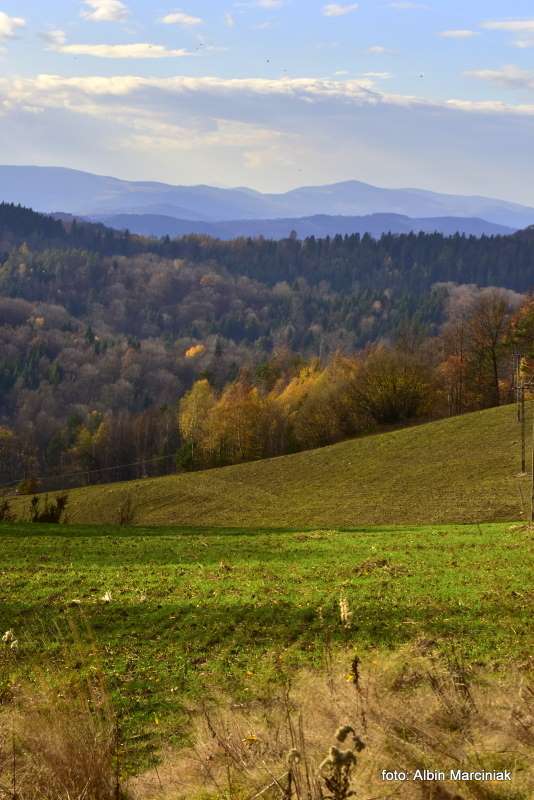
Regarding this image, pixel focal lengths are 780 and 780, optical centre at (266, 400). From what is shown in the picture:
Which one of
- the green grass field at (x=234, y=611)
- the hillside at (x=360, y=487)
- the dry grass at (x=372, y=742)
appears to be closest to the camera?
the dry grass at (x=372, y=742)

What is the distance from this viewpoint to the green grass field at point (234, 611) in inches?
472

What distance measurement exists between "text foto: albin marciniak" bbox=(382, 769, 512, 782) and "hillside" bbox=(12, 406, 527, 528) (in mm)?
30869

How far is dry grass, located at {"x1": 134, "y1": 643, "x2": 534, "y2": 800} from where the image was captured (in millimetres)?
6816

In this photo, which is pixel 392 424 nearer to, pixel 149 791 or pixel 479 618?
pixel 479 618

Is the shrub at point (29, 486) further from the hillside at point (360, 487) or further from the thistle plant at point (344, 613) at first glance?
the thistle plant at point (344, 613)

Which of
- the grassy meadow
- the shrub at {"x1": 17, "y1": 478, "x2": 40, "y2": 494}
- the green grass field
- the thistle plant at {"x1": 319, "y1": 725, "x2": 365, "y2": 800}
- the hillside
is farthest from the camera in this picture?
the shrub at {"x1": 17, "y1": 478, "x2": 40, "y2": 494}

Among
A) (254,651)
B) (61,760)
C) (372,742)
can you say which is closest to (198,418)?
(254,651)

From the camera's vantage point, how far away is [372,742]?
731 cm

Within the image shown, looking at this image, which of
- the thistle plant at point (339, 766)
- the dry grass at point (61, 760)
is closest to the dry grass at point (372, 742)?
the thistle plant at point (339, 766)

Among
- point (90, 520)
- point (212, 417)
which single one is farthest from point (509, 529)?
point (212, 417)

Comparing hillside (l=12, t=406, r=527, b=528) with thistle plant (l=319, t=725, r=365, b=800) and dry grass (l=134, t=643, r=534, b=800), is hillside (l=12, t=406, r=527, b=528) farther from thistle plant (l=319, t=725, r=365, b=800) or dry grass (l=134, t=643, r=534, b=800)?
thistle plant (l=319, t=725, r=365, b=800)

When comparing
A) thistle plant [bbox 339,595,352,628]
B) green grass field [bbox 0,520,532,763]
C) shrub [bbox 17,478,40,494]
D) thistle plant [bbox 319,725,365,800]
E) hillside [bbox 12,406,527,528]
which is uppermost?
thistle plant [bbox 319,725,365,800]

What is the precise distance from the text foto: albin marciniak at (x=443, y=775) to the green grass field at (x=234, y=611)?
3.52 metres

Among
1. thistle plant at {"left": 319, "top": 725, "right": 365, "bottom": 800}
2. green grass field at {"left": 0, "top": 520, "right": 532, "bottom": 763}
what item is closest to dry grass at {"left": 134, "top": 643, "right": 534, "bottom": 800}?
thistle plant at {"left": 319, "top": 725, "right": 365, "bottom": 800}
